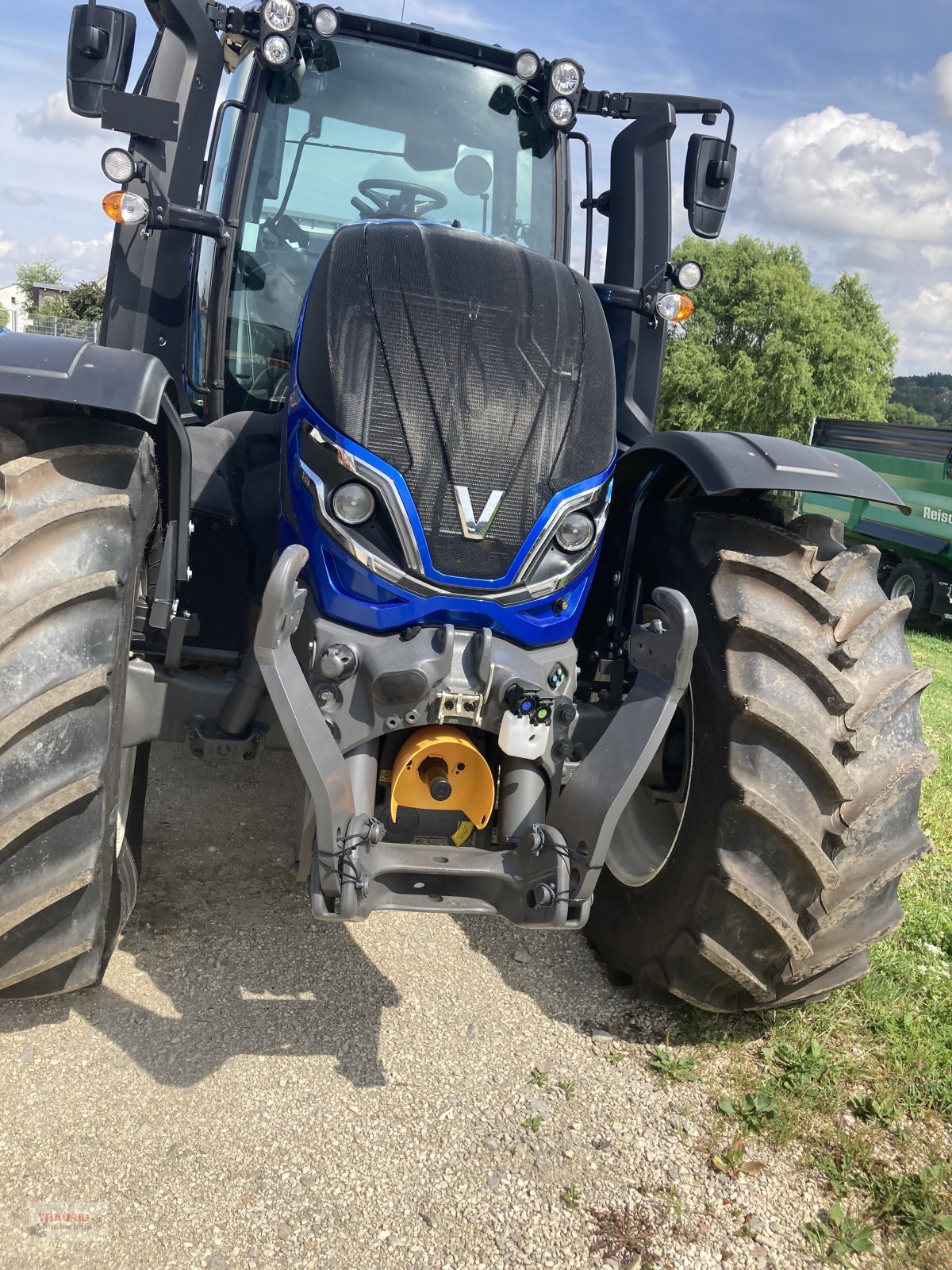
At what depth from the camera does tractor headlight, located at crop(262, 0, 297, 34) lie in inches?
127

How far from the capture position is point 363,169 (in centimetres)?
365

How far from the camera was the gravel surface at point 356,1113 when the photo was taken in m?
2.06

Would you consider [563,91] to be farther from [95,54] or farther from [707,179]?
[95,54]

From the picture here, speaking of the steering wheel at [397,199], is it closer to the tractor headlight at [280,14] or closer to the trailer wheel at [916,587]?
the tractor headlight at [280,14]

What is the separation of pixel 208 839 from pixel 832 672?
7.31 ft

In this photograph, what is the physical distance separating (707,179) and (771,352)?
38.5 m

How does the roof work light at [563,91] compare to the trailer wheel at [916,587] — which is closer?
the roof work light at [563,91]

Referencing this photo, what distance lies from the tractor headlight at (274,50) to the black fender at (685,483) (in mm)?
1689

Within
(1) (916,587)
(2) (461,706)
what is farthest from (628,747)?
(1) (916,587)

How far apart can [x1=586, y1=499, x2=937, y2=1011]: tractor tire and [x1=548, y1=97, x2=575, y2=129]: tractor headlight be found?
1.79 metres

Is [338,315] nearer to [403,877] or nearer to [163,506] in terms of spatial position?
[163,506]

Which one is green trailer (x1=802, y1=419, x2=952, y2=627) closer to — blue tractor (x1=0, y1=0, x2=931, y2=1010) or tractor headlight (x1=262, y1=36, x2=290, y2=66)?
blue tractor (x1=0, y1=0, x2=931, y2=1010)

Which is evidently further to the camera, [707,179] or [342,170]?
[707,179]

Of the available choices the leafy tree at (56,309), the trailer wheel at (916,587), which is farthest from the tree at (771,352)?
the leafy tree at (56,309)
